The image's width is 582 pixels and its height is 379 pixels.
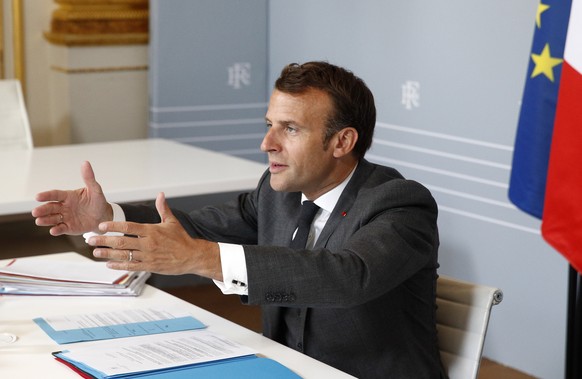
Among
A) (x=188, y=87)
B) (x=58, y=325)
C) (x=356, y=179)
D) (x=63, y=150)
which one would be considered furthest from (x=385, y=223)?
(x=188, y=87)

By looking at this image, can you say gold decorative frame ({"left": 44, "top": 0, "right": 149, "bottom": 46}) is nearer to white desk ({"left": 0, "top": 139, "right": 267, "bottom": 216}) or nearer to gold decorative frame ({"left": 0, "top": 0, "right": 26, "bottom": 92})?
gold decorative frame ({"left": 0, "top": 0, "right": 26, "bottom": 92})

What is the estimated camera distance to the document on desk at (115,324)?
7.04ft

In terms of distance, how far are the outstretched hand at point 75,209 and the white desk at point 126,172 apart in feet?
3.83

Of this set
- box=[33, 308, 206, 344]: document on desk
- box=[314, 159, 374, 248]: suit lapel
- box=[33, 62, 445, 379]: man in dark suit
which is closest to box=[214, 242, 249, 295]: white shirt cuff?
box=[33, 62, 445, 379]: man in dark suit

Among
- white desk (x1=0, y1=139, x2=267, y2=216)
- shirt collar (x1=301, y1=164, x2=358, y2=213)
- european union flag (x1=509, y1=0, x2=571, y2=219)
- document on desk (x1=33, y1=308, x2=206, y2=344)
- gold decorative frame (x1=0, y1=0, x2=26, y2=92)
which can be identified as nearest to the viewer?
document on desk (x1=33, y1=308, x2=206, y2=344)

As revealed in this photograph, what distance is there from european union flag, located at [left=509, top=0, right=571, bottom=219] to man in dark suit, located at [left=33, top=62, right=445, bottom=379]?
1.09m

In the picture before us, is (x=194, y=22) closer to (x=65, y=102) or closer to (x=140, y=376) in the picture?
(x=65, y=102)

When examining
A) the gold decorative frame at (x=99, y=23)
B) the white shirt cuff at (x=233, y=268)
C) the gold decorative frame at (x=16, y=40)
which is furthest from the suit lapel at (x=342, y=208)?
the gold decorative frame at (x=16, y=40)

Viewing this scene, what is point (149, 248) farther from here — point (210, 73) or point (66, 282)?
point (210, 73)

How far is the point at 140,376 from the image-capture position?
1.87m

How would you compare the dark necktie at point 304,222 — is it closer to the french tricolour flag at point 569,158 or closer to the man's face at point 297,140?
the man's face at point 297,140

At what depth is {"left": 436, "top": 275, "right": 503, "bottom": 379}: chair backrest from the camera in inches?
87.4

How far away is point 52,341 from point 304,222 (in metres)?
0.67

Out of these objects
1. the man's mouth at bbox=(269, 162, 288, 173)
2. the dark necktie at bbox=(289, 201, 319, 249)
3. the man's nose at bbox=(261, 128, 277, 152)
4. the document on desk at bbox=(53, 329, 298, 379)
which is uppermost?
the man's nose at bbox=(261, 128, 277, 152)
